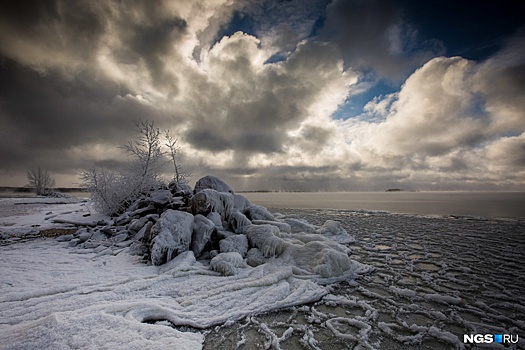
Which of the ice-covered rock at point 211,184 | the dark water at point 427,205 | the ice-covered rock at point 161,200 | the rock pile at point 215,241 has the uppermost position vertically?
the ice-covered rock at point 211,184

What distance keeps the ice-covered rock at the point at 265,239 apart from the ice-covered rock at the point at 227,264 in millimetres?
1131

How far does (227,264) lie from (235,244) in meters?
1.30

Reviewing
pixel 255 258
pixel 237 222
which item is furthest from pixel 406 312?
pixel 237 222

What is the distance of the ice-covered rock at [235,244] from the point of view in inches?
270

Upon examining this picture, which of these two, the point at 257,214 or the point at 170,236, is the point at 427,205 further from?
the point at 170,236

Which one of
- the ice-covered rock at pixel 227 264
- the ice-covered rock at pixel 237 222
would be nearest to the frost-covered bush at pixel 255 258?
the ice-covered rock at pixel 227 264

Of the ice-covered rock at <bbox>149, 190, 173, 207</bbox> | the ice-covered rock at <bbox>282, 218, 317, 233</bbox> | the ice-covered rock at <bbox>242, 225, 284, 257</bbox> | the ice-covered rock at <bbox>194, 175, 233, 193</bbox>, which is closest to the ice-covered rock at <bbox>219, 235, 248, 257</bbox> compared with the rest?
the ice-covered rock at <bbox>242, 225, 284, 257</bbox>

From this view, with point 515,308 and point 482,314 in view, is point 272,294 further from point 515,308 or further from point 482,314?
point 515,308

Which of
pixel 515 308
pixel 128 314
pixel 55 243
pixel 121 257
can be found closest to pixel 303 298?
pixel 128 314

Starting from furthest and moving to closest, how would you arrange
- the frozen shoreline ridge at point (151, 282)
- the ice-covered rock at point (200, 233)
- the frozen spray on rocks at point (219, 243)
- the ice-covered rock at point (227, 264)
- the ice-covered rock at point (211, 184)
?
1. the ice-covered rock at point (211, 184)
2. the ice-covered rock at point (200, 233)
3. the frozen spray on rocks at point (219, 243)
4. the ice-covered rock at point (227, 264)
5. the frozen shoreline ridge at point (151, 282)

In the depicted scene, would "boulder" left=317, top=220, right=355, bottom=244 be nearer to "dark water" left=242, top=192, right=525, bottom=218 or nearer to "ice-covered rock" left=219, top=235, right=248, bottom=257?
"ice-covered rock" left=219, top=235, right=248, bottom=257

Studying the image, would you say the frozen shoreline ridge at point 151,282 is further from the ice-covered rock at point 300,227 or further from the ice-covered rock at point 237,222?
the ice-covered rock at point 300,227

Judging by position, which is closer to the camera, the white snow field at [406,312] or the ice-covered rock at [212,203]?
the white snow field at [406,312]

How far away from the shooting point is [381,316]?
4.06m
